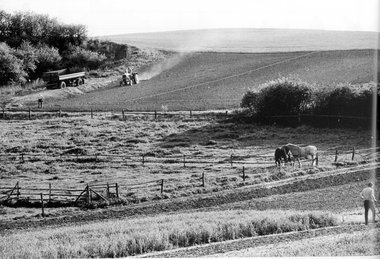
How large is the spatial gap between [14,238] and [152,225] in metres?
4.08

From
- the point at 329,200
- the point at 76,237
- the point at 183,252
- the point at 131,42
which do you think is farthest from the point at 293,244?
the point at 131,42

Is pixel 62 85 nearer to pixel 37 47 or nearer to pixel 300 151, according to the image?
pixel 37 47

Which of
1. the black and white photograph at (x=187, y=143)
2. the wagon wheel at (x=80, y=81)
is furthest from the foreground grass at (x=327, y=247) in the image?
the wagon wheel at (x=80, y=81)

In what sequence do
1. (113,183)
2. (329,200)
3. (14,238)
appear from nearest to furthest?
1. (14,238)
2. (329,200)
3. (113,183)

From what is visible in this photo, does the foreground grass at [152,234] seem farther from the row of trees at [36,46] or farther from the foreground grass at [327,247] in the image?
the row of trees at [36,46]

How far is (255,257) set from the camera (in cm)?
1723

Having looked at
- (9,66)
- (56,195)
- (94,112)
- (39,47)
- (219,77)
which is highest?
(39,47)

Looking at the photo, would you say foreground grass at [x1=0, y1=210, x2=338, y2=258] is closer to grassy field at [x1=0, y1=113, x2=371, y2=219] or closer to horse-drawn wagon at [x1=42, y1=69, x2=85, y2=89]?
grassy field at [x1=0, y1=113, x2=371, y2=219]

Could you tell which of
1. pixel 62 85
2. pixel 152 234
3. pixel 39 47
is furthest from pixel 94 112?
pixel 152 234

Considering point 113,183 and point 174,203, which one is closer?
point 174,203

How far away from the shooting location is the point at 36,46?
149 ft

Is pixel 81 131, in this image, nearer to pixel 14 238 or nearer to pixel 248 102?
pixel 248 102

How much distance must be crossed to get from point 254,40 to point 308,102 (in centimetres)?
2445

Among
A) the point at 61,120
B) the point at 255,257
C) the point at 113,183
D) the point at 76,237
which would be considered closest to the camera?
the point at 255,257
